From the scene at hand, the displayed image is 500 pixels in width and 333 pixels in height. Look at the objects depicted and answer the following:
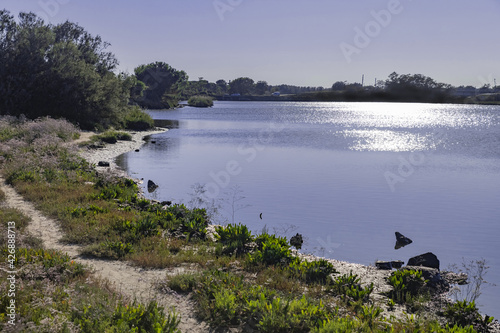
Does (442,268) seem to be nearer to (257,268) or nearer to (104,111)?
(257,268)

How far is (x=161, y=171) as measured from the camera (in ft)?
95.6

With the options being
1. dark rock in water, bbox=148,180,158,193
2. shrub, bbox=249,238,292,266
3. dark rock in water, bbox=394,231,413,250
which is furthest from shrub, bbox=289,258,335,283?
dark rock in water, bbox=148,180,158,193


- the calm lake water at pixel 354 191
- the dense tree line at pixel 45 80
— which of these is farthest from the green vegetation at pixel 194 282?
the dense tree line at pixel 45 80

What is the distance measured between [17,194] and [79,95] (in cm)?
3222

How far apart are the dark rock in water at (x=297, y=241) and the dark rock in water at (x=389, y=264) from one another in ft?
8.85

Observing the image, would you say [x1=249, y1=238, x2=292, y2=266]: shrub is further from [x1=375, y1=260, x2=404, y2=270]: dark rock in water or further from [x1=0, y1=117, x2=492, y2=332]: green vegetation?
[x1=375, y1=260, x2=404, y2=270]: dark rock in water

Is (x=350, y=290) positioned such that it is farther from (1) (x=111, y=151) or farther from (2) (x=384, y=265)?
(1) (x=111, y=151)

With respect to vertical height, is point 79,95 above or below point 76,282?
above

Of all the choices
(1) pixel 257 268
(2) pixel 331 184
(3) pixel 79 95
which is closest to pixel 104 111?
(3) pixel 79 95

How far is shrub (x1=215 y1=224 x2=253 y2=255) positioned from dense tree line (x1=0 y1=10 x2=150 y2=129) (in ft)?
124

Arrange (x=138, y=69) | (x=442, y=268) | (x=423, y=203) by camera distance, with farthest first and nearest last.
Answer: (x=138, y=69) < (x=423, y=203) < (x=442, y=268)

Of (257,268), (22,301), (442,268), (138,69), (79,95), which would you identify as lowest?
(442,268)

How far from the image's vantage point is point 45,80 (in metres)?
44.4

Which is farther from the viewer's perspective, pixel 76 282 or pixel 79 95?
pixel 79 95
